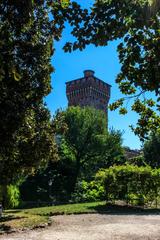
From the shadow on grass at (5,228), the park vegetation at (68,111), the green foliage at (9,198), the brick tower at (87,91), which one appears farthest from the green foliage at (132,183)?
the brick tower at (87,91)

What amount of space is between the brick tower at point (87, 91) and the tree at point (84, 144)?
3855 centimetres

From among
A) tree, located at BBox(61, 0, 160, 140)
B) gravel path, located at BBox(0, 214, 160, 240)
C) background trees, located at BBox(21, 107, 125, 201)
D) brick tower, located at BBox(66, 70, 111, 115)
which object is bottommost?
gravel path, located at BBox(0, 214, 160, 240)

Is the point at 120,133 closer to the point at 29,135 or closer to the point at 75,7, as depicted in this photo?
the point at 29,135

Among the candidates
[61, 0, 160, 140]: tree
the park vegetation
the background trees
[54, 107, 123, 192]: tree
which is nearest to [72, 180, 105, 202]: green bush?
the park vegetation

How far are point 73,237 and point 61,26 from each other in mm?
8755

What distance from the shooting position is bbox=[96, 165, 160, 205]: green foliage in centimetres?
2631

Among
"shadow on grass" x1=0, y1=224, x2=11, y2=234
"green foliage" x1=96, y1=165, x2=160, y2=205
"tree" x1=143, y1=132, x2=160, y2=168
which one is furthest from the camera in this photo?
"tree" x1=143, y1=132, x2=160, y2=168

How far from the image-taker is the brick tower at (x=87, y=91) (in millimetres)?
85688

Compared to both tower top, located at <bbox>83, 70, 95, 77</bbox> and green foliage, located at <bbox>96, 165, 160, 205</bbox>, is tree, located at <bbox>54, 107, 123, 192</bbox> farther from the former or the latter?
tower top, located at <bbox>83, 70, 95, 77</bbox>

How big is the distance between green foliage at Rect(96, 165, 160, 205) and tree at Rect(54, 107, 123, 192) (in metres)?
17.7

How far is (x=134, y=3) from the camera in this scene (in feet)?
15.7

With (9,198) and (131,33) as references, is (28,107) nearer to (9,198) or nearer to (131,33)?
(131,33)

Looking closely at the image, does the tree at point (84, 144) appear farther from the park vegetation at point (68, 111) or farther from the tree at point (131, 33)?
the tree at point (131, 33)

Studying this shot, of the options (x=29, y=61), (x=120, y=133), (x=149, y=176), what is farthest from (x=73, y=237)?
(x=120, y=133)
